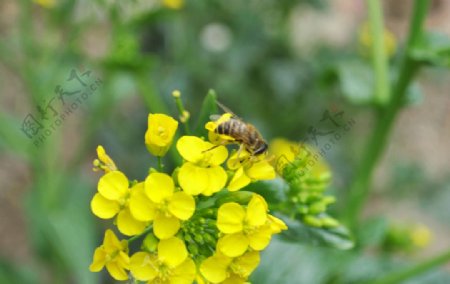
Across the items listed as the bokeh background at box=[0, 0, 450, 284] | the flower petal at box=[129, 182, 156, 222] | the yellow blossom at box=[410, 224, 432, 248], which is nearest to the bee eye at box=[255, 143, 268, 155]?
the flower petal at box=[129, 182, 156, 222]

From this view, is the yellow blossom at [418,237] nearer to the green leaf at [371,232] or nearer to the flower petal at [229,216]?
the green leaf at [371,232]

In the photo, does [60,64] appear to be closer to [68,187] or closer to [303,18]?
[68,187]

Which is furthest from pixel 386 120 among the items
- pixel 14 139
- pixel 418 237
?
pixel 14 139

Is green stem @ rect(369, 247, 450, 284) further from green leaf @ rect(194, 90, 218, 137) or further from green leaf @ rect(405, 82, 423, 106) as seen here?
green leaf @ rect(194, 90, 218, 137)

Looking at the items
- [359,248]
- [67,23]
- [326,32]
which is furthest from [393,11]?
[359,248]

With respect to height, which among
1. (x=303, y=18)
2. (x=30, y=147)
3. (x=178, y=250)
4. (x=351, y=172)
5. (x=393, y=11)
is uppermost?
(x=393, y=11)

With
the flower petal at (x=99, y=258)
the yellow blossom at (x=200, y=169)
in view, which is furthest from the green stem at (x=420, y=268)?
the flower petal at (x=99, y=258)
